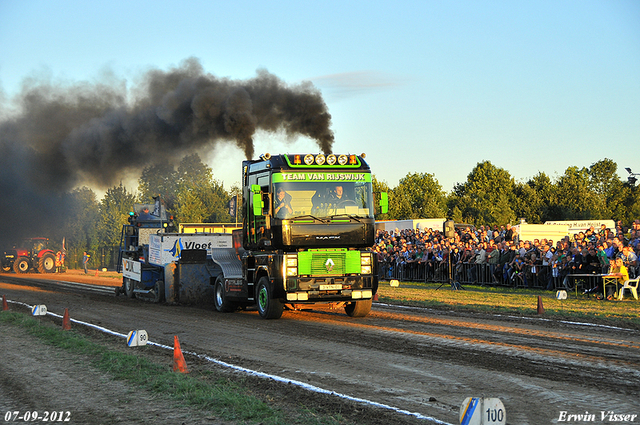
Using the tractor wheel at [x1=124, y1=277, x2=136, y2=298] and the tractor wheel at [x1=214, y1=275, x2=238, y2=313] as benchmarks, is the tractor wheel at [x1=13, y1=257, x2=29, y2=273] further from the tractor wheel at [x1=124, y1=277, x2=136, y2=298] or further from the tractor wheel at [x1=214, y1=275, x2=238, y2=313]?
the tractor wheel at [x1=214, y1=275, x2=238, y2=313]

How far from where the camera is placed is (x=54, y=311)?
17.3 m

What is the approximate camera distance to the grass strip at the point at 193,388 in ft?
19.8

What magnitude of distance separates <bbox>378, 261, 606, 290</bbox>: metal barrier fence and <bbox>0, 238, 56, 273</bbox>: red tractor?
26.7 metres

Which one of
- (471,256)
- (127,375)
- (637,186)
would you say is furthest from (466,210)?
(127,375)

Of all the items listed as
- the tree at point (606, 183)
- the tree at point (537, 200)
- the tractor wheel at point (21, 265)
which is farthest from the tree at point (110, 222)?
the tree at point (606, 183)

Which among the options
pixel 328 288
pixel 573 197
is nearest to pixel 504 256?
pixel 328 288

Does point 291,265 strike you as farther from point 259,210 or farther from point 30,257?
point 30,257

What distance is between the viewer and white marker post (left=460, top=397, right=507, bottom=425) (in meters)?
4.44

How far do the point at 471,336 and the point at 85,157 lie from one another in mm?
19804

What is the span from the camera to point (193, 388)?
7.16 m

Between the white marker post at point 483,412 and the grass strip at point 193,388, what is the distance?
1.63 metres

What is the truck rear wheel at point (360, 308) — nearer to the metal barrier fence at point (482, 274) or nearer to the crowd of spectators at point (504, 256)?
the crowd of spectators at point (504, 256)

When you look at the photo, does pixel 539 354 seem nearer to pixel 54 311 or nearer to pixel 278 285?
pixel 278 285

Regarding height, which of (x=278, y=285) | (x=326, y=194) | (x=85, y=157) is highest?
(x=85, y=157)
